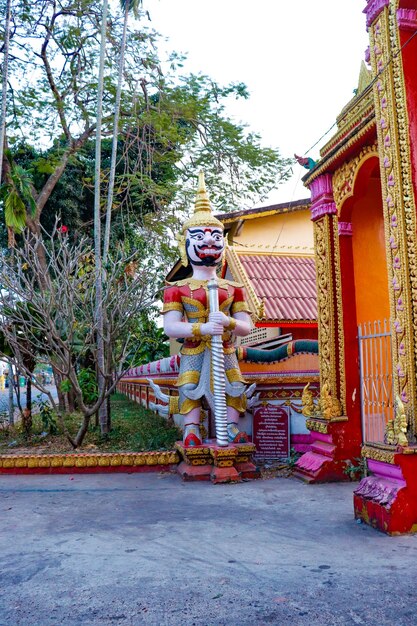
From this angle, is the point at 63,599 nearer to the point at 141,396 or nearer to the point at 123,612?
the point at 123,612

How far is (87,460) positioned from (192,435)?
4.57 feet

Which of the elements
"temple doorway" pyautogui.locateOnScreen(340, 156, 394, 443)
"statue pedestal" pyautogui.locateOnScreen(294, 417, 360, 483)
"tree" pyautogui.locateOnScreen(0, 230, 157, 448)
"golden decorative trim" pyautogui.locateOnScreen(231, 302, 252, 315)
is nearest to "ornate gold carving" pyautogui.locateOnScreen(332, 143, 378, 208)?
"temple doorway" pyautogui.locateOnScreen(340, 156, 394, 443)

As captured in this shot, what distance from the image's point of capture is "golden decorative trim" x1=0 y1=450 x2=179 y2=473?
6.80 metres

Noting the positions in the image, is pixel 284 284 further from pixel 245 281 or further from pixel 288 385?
pixel 288 385

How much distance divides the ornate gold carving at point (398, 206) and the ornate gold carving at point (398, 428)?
0.13 metres

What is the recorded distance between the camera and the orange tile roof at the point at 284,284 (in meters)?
9.42

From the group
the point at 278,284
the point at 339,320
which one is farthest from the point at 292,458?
the point at 278,284

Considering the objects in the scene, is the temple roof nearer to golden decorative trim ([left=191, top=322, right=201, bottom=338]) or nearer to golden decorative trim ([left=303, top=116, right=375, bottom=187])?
golden decorative trim ([left=191, top=322, right=201, bottom=338])

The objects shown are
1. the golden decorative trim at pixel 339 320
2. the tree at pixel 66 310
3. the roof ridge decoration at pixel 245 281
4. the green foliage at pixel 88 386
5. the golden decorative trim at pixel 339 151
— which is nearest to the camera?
the golden decorative trim at pixel 339 151

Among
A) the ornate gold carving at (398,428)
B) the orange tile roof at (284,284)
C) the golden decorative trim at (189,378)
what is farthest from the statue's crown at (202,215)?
the ornate gold carving at (398,428)

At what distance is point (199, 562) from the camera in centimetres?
347

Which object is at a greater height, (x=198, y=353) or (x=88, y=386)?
(x=198, y=353)

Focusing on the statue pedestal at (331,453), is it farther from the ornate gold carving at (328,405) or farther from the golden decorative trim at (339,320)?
the golden decorative trim at (339,320)

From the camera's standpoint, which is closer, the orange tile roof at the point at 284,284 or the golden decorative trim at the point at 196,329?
the golden decorative trim at the point at 196,329
